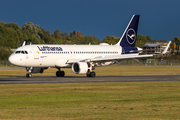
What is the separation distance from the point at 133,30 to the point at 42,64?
18.3 metres

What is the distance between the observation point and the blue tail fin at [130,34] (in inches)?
2117

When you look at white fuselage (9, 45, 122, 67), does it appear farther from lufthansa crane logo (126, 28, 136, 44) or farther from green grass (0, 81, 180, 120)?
green grass (0, 81, 180, 120)

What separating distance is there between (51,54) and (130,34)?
1606cm

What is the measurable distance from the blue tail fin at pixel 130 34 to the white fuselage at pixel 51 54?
16.5 ft

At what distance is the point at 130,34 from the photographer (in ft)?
178

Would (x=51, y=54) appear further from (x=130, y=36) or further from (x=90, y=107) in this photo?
(x=90, y=107)

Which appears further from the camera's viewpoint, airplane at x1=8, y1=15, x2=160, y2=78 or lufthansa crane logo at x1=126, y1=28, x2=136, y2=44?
lufthansa crane logo at x1=126, y1=28, x2=136, y2=44

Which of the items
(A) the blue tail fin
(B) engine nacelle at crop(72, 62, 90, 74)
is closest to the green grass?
(B) engine nacelle at crop(72, 62, 90, 74)

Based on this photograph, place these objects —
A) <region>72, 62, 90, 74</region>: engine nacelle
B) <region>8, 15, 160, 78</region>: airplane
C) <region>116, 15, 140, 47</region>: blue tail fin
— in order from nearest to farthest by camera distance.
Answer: <region>8, 15, 160, 78</region>: airplane → <region>72, 62, 90, 74</region>: engine nacelle → <region>116, 15, 140, 47</region>: blue tail fin

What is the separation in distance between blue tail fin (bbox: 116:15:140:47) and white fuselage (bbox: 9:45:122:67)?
5.02 m

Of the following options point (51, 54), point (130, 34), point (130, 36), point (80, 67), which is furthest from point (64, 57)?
point (130, 34)

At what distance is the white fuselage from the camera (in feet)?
135

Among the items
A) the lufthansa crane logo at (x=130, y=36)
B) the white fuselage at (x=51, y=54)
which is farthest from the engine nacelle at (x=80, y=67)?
the lufthansa crane logo at (x=130, y=36)

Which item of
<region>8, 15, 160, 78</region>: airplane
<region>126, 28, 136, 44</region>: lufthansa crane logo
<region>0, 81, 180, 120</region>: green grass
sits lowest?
<region>0, 81, 180, 120</region>: green grass
